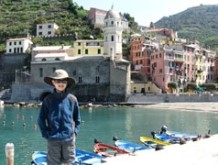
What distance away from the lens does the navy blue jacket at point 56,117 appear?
27.4 ft

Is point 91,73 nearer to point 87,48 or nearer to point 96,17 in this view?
point 87,48

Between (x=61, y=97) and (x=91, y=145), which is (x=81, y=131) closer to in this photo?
(x=91, y=145)

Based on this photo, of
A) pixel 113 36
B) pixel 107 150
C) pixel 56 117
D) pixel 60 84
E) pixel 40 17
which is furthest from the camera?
pixel 40 17

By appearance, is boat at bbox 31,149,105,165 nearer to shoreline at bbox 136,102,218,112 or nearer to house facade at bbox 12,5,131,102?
shoreline at bbox 136,102,218,112

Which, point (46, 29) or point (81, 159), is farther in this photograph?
point (46, 29)

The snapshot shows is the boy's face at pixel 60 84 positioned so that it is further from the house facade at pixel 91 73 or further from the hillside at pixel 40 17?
the hillside at pixel 40 17

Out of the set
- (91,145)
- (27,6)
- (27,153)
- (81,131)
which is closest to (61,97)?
(27,153)

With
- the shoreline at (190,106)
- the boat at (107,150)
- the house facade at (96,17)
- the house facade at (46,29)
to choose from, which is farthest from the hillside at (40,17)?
the boat at (107,150)

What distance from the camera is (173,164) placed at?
1259 centimetres

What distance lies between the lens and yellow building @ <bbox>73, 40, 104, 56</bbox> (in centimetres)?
8600

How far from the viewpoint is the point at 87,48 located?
86.2 meters

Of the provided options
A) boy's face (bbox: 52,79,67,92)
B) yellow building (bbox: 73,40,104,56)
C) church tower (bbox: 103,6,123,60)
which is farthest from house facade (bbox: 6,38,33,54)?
boy's face (bbox: 52,79,67,92)

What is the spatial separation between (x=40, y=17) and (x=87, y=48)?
98.6 feet

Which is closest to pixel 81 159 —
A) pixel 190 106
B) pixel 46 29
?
pixel 190 106
